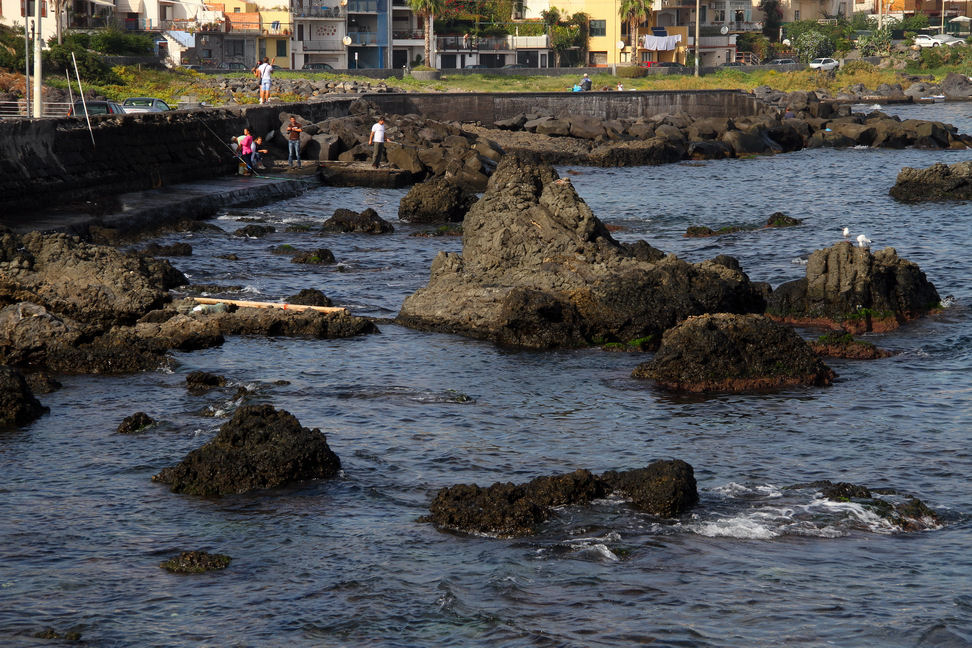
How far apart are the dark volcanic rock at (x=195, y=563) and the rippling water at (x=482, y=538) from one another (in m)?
0.11

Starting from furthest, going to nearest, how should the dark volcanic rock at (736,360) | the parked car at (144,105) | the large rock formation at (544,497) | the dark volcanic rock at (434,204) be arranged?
the parked car at (144,105) → the dark volcanic rock at (434,204) → the dark volcanic rock at (736,360) → the large rock formation at (544,497)

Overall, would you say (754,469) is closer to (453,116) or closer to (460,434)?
A: (460,434)

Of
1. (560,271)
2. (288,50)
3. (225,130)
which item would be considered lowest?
(560,271)

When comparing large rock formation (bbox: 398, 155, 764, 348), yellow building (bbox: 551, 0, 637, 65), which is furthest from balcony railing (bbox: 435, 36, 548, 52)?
large rock formation (bbox: 398, 155, 764, 348)

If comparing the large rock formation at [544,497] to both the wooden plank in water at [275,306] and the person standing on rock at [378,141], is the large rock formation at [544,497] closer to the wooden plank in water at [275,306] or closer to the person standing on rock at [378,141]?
Result: the wooden plank in water at [275,306]

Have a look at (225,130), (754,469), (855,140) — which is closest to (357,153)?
(225,130)

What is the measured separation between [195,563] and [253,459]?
209 centimetres

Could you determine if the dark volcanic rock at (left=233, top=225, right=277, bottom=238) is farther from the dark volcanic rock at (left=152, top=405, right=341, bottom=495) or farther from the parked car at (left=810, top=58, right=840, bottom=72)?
the parked car at (left=810, top=58, right=840, bottom=72)

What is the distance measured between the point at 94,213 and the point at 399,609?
20658 mm

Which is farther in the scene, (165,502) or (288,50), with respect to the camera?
(288,50)

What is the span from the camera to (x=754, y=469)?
40.6 ft

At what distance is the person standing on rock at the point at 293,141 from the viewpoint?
3994 centimetres

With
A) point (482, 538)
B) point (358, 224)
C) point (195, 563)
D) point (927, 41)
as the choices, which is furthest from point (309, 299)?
point (927, 41)

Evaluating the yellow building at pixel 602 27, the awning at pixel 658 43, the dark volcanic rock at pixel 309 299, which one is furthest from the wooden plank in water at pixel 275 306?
the awning at pixel 658 43
